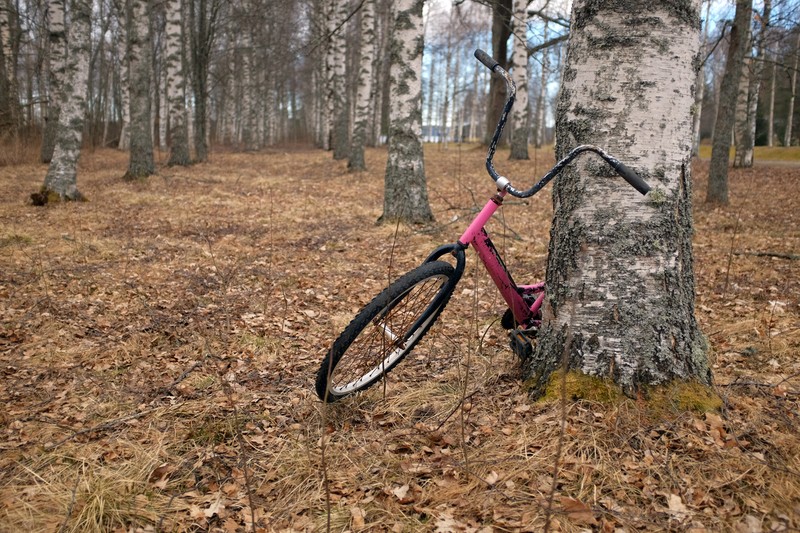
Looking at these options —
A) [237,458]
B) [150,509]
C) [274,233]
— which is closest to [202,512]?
[150,509]

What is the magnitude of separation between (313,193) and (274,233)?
14.2 ft

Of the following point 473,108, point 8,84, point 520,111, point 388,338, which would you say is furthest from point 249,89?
point 473,108

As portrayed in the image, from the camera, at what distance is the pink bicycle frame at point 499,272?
9.35ft

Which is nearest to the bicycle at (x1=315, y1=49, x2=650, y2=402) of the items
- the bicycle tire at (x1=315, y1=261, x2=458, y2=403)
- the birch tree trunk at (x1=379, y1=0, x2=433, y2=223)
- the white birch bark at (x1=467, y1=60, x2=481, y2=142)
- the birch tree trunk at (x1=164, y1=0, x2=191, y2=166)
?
the bicycle tire at (x1=315, y1=261, x2=458, y2=403)

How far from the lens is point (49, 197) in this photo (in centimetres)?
940

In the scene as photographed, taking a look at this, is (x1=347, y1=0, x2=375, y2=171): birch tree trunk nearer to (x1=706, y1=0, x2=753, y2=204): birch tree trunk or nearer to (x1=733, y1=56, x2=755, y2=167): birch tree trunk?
(x1=706, y1=0, x2=753, y2=204): birch tree trunk

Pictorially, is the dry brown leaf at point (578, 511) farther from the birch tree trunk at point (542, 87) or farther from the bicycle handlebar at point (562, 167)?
the birch tree trunk at point (542, 87)

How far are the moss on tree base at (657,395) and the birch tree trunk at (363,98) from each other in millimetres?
13290

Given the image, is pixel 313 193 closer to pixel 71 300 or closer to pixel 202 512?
pixel 71 300

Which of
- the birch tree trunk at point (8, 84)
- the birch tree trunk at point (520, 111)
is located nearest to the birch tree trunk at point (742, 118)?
the birch tree trunk at point (520, 111)

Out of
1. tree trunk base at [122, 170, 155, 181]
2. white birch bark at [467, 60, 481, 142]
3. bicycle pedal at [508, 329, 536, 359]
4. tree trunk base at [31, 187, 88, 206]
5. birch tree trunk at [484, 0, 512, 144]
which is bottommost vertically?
bicycle pedal at [508, 329, 536, 359]

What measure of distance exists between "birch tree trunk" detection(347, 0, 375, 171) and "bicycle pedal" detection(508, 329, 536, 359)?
12.8m

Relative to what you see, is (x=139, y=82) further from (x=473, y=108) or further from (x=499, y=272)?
(x=473, y=108)

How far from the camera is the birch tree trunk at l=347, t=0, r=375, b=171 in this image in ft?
51.1
